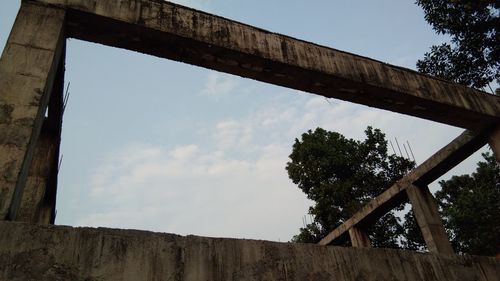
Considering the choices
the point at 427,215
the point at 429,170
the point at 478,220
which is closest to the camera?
the point at 429,170

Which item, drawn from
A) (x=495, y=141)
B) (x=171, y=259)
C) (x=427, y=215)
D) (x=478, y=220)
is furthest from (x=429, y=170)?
(x=478, y=220)

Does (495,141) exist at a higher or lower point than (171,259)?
higher

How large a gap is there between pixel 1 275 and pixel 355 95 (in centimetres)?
510

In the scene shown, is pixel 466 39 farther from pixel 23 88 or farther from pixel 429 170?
pixel 23 88

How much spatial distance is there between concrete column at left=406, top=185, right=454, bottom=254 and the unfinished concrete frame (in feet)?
3.05

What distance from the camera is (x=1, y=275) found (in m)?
2.42

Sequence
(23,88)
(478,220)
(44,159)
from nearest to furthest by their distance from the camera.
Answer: (23,88), (44,159), (478,220)

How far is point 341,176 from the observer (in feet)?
55.4

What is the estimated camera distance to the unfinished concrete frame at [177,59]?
11.1 feet

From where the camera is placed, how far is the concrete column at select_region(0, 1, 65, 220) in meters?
3.07

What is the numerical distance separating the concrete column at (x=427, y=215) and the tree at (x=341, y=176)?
21.4 feet

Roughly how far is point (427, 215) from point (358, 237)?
226 cm

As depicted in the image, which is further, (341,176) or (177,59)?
(341,176)

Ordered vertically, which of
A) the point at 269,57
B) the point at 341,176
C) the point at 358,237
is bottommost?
the point at 358,237
